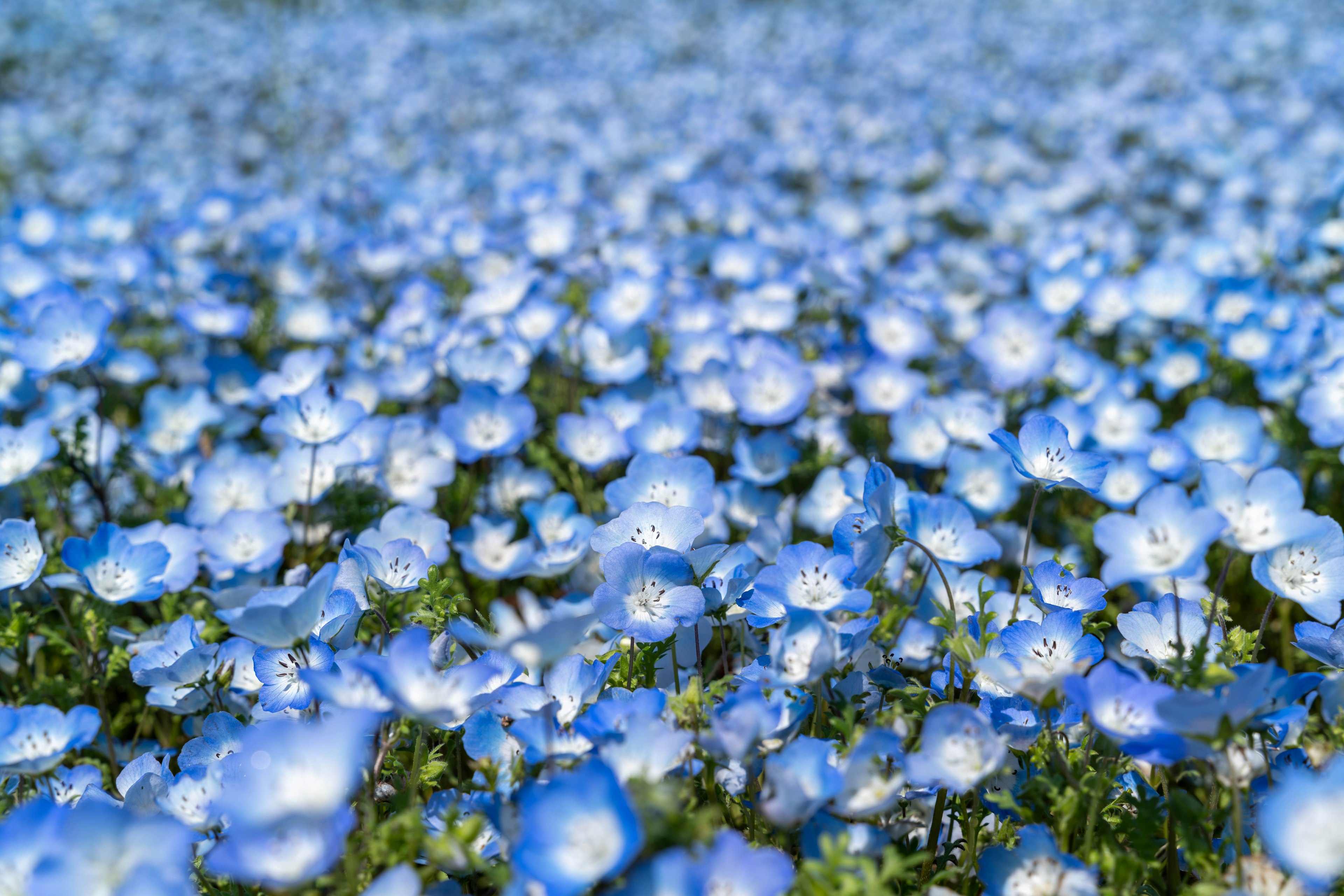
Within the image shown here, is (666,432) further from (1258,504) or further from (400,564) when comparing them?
(1258,504)

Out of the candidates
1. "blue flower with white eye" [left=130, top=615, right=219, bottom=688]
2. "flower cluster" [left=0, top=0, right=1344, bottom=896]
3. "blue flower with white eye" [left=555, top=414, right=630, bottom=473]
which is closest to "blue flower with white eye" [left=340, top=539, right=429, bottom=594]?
"flower cluster" [left=0, top=0, right=1344, bottom=896]

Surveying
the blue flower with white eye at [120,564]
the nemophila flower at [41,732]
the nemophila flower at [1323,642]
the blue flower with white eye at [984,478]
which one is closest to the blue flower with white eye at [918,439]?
the blue flower with white eye at [984,478]

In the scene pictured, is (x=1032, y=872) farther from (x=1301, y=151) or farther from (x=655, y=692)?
(x=1301, y=151)

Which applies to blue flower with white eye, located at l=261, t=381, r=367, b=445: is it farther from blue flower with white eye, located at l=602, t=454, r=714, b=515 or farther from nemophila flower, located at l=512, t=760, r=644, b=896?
nemophila flower, located at l=512, t=760, r=644, b=896

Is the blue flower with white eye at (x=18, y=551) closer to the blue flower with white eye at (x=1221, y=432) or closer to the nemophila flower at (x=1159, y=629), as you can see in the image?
the nemophila flower at (x=1159, y=629)

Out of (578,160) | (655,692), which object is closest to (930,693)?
(655,692)

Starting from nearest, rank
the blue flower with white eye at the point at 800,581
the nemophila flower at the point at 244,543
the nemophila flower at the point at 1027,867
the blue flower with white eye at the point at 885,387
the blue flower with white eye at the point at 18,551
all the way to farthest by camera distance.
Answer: the nemophila flower at the point at 1027,867 → the blue flower with white eye at the point at 800,581 → the blue flower with white eye at the point at 18,551 → the nemophila flower at the point at 244,543 → the blue flower with white eye at the point at 885,387
